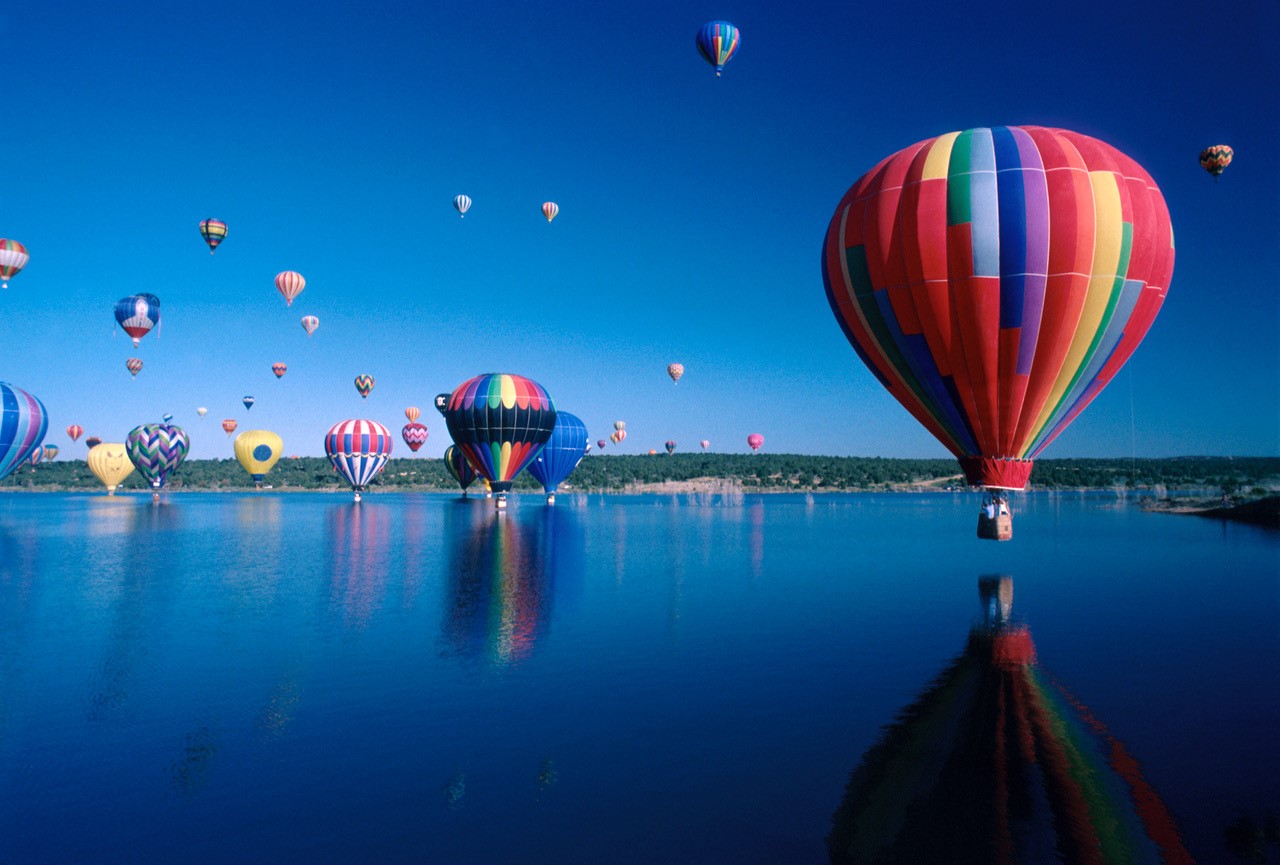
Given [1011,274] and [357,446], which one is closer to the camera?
[1011,274]

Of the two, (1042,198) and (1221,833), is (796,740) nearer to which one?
(1221,833)

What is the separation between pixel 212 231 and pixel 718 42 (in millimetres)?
33146

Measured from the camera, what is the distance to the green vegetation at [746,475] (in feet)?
404

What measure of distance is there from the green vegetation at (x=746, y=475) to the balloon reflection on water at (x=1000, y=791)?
347 ft

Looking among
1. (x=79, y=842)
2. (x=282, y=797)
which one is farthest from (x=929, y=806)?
(x=79, y=842)

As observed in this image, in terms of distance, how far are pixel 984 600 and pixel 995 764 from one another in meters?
12.1

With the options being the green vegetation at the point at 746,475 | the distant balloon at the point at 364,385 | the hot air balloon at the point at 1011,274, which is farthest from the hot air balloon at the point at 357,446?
the hot air balloon at the point at 1011,274

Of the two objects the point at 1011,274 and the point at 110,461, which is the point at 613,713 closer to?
the point at 1011,274

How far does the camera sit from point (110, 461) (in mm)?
82562

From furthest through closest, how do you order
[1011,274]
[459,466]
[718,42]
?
[459,466] → [718,42] → [1011,274]

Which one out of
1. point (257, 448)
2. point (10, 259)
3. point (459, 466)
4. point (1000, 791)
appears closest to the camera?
point (1000, 791)

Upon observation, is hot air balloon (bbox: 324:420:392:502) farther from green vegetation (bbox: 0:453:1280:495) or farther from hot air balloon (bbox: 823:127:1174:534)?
hot air balloon (bbox: 823:127:1174:534)

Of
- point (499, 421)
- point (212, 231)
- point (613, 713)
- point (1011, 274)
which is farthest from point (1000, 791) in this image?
point (212, 231)

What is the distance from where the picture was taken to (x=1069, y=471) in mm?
138000
